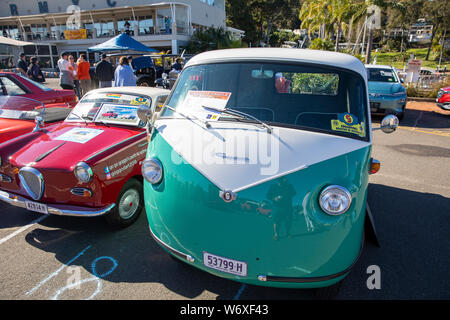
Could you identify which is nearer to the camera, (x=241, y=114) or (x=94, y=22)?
(x=241, y=114)

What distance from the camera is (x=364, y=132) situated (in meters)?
2.49

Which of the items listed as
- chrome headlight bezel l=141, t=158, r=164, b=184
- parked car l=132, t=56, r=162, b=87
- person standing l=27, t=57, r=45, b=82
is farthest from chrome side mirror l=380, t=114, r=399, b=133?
parked car l=132, t=56, r=162, b=87

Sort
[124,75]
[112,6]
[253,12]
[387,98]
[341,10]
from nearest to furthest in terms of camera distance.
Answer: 1. [124,75]
2. [387,98]
3. [341,10]
4. [112,6]
5. [253,12]

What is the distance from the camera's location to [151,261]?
3.08 m

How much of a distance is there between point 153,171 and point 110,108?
2.33 meters

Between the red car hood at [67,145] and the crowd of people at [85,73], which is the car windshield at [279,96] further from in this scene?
the crowd of people at [85,73]

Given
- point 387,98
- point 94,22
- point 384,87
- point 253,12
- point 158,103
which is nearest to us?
point 158,103

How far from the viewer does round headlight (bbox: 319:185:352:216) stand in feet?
6.66

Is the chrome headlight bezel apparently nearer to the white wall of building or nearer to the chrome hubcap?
the chrome hubcap

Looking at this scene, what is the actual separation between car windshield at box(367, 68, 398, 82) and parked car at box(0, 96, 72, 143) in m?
9.73

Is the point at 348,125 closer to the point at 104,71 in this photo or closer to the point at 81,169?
the point at 81,169

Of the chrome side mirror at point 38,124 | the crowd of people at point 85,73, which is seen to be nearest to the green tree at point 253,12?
the crowd of people at point 85,73

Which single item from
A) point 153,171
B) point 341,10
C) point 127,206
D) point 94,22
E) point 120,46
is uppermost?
point 94,22

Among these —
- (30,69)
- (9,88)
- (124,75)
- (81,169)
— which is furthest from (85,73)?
(81,169)
